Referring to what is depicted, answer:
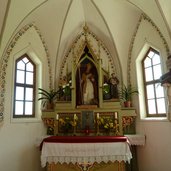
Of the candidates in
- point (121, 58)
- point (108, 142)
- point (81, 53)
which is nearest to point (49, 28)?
point (81, 53)

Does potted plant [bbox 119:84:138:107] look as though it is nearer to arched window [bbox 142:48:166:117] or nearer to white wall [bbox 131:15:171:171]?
white wall [bbox 131:15:171:171]

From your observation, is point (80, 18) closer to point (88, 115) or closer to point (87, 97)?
point (87, 97)

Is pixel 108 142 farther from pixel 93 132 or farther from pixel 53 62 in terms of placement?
pixel 53 62

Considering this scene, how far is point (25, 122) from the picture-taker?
5953 mm

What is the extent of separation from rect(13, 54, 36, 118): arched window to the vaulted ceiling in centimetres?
89

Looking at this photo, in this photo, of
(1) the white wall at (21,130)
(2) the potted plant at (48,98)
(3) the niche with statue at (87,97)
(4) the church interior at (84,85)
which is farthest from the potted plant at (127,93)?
(1) the white wall at (21,130)

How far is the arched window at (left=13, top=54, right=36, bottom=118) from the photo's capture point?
618 centimetres

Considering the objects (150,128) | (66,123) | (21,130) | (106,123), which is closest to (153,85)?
(150,128)

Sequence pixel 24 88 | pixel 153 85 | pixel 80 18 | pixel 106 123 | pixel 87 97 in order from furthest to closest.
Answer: pixel 80 18, pixel 87 97, pixel 24 88, pixel 153 85, pixel 106 123

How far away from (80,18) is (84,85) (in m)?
2.37

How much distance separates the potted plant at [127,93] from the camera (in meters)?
6.46

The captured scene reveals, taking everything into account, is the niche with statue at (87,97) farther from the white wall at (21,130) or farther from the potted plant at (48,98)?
the white wall at (21,130)

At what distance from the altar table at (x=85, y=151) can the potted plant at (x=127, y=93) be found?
1.72 meters

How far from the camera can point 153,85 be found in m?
6.26
